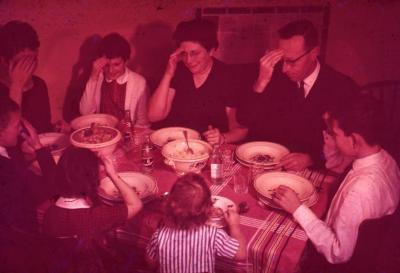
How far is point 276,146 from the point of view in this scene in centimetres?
259

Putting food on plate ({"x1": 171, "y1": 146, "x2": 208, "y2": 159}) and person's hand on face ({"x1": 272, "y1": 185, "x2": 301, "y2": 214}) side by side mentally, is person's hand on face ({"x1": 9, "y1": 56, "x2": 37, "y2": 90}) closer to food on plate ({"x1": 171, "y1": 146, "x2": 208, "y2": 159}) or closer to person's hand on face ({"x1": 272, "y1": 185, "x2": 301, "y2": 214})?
food on plate ({"x1": 171, "y1": 146, "x2": 208, "y2": 159})

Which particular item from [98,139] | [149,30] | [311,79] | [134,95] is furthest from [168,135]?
[149,30]

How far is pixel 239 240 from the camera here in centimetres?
171

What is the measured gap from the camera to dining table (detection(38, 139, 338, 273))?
5.63ft

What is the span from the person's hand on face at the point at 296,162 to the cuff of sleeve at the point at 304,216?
19.8 inches

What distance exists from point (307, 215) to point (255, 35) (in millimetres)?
2926

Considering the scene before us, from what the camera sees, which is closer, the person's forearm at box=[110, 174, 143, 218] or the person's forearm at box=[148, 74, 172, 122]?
the person's forearm at box=[110, 174, 143, 218]

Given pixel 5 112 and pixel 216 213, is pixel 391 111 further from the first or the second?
pixel 5 112

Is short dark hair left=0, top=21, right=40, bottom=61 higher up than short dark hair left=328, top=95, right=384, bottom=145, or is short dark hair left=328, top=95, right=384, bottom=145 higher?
short dark hair left=0, top=21, right=40, bottom=61

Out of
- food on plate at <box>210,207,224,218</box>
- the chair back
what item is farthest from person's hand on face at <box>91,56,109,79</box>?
the chair back

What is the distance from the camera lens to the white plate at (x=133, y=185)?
82.1 inches

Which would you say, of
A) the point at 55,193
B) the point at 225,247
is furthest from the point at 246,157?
the point at 55,193

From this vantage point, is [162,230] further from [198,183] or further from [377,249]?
[377,249]

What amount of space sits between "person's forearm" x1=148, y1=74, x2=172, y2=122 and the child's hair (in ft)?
5.17
